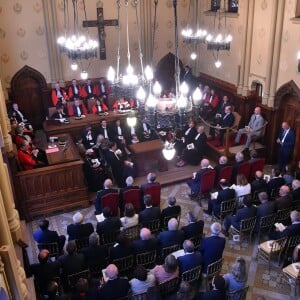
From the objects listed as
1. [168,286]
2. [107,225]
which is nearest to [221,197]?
[107,225]

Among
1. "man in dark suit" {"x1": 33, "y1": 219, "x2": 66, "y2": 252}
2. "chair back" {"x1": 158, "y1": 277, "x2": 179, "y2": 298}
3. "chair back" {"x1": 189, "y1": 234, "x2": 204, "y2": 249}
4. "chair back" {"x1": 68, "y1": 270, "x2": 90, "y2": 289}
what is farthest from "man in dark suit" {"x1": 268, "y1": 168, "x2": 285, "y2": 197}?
"man in dark suit" {"x1": 33, "y1": 219, "x2": 66, "y2": 252}

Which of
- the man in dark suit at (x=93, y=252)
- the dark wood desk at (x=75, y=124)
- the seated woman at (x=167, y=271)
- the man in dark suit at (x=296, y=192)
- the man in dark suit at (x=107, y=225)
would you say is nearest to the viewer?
the seated woman at (x=167, y=271)

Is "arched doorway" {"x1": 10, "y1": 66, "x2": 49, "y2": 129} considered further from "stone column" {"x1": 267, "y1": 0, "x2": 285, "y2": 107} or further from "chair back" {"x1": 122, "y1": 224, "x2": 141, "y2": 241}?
"chair back" {"x1": 122, "y1": 224, "x2": 141, "y2": 241}

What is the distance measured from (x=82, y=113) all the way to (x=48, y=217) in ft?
15.7

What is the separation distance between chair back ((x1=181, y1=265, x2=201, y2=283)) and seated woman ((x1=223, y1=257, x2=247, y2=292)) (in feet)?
1.86

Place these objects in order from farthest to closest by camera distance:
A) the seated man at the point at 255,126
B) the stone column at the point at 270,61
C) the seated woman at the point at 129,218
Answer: the seated man at the point at 255,126 < the stone column at the point at 270,61 < the seated woman at the point at 129,218

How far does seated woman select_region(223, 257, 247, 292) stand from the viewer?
5.68 m

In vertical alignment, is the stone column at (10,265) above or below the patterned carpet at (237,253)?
above

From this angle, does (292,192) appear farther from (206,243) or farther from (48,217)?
(48,217)

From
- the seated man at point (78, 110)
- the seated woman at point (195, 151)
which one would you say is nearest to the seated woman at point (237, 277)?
the seated woman at point (195, 151)

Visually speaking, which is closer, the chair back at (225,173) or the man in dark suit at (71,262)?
the man in dark suit at (71,262)

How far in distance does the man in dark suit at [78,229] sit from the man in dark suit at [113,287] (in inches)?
67.5

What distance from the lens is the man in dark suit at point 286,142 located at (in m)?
10.6

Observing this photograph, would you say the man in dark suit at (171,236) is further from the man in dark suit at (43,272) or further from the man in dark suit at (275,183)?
the man in dark suit at (275,183)
